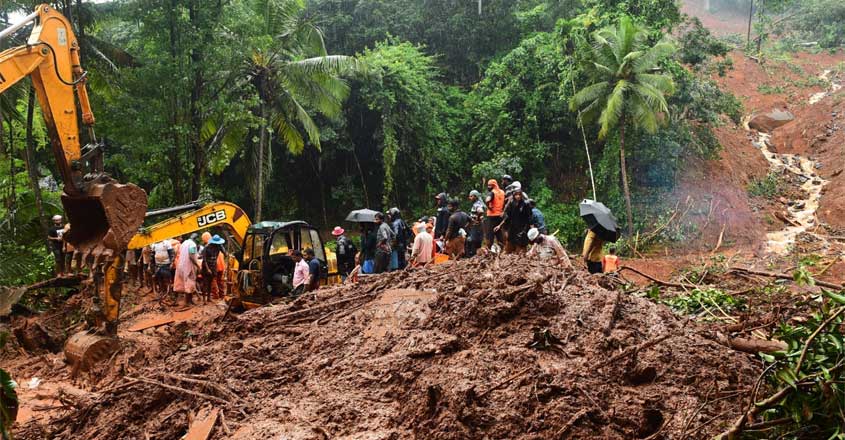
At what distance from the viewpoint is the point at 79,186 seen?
839 cm

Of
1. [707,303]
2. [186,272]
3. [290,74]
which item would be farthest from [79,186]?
[290,74]

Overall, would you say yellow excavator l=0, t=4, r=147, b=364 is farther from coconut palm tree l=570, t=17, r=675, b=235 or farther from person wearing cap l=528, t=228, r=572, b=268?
coconut palm tree l=570, t=17, r=675, b=235

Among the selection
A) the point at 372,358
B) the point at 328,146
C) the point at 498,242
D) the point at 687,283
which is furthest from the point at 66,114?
the point at 328,146

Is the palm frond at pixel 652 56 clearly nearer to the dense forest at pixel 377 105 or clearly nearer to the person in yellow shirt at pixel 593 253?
the dense forest at pixel 377 105

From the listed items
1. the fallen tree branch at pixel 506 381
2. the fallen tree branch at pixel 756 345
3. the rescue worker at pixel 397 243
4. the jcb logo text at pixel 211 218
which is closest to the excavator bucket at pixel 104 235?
the jcb logo text at pixel 211 218

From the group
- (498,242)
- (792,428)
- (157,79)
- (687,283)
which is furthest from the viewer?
(157,79)

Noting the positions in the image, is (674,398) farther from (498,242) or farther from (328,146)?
(328,146)

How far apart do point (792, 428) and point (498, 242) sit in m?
7.69

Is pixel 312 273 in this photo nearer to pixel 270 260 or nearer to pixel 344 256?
pixel 270 260

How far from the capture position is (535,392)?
4582 mm

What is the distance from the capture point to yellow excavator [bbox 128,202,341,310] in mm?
11375

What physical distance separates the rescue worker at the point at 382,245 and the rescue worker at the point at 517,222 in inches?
80.9

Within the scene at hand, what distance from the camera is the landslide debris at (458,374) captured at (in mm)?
4414

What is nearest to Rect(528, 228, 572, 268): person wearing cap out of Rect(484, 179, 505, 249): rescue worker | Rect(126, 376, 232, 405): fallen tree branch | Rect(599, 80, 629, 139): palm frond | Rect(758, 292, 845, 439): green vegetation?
Rect(484, 179, 505, 249): rescue worker
